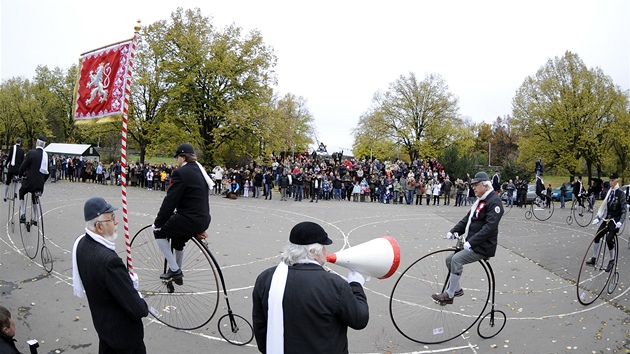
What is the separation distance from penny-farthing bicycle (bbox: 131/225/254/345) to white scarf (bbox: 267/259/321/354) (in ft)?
9.44

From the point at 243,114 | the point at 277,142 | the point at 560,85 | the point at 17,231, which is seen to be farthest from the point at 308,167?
the point at 560,85

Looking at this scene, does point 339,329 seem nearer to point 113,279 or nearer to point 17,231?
point 113,279

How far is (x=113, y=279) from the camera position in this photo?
337 cm

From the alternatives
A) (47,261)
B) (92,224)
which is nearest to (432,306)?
(92,224)

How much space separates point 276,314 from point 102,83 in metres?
4.33

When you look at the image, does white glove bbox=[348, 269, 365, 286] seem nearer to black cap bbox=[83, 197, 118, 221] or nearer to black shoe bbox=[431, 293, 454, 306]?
black cap bbox=[83, 197, 118, 221]

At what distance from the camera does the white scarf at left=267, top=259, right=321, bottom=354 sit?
2771 millimetres

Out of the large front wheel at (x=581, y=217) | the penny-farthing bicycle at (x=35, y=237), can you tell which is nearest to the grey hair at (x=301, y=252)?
the penny-farthing bicycle at (x=35, y=237)

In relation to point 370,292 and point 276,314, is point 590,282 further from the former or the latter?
point 276,314

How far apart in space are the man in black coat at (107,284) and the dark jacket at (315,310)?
48.5 inches

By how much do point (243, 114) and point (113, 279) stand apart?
29835mm

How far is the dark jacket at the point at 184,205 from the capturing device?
19.1 feet

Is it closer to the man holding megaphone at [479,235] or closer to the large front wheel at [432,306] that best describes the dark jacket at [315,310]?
the large front wheel at [432,306]

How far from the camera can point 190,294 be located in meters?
7.36
